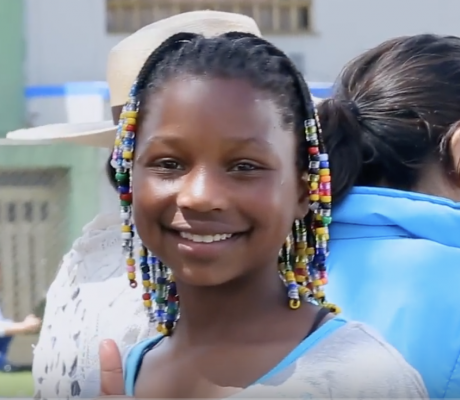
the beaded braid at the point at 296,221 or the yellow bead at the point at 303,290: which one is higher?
the beaded braid at the point at 296,221

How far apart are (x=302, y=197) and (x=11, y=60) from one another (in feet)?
18.1

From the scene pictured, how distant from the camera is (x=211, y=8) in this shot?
5.86 metres

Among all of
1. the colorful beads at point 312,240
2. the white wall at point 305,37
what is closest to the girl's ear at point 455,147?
the colorful beads at point 312,240

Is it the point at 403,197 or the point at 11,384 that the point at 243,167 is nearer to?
the point at 403,197

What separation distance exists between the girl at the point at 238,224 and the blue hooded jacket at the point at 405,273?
15cm

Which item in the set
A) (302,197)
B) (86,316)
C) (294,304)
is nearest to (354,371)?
(294,304)

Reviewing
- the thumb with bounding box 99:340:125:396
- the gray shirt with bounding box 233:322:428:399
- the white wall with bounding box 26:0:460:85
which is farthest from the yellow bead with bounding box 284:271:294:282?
the white wall with bounding box 26:0:460:85

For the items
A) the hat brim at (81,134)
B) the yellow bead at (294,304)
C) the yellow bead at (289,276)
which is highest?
the yellow bead at (289,276)

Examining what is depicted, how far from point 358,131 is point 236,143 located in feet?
1.46

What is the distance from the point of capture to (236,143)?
1.05 meters

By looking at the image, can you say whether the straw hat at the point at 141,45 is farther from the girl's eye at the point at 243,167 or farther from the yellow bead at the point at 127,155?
the girl's eye at the point at 243,167

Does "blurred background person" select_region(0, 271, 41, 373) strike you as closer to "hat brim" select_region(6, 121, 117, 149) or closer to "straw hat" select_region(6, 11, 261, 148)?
"hat brim" select_region(6, 121, 117, 149)

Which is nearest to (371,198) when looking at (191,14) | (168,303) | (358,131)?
(358,131)

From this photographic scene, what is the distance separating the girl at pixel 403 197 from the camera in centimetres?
126
